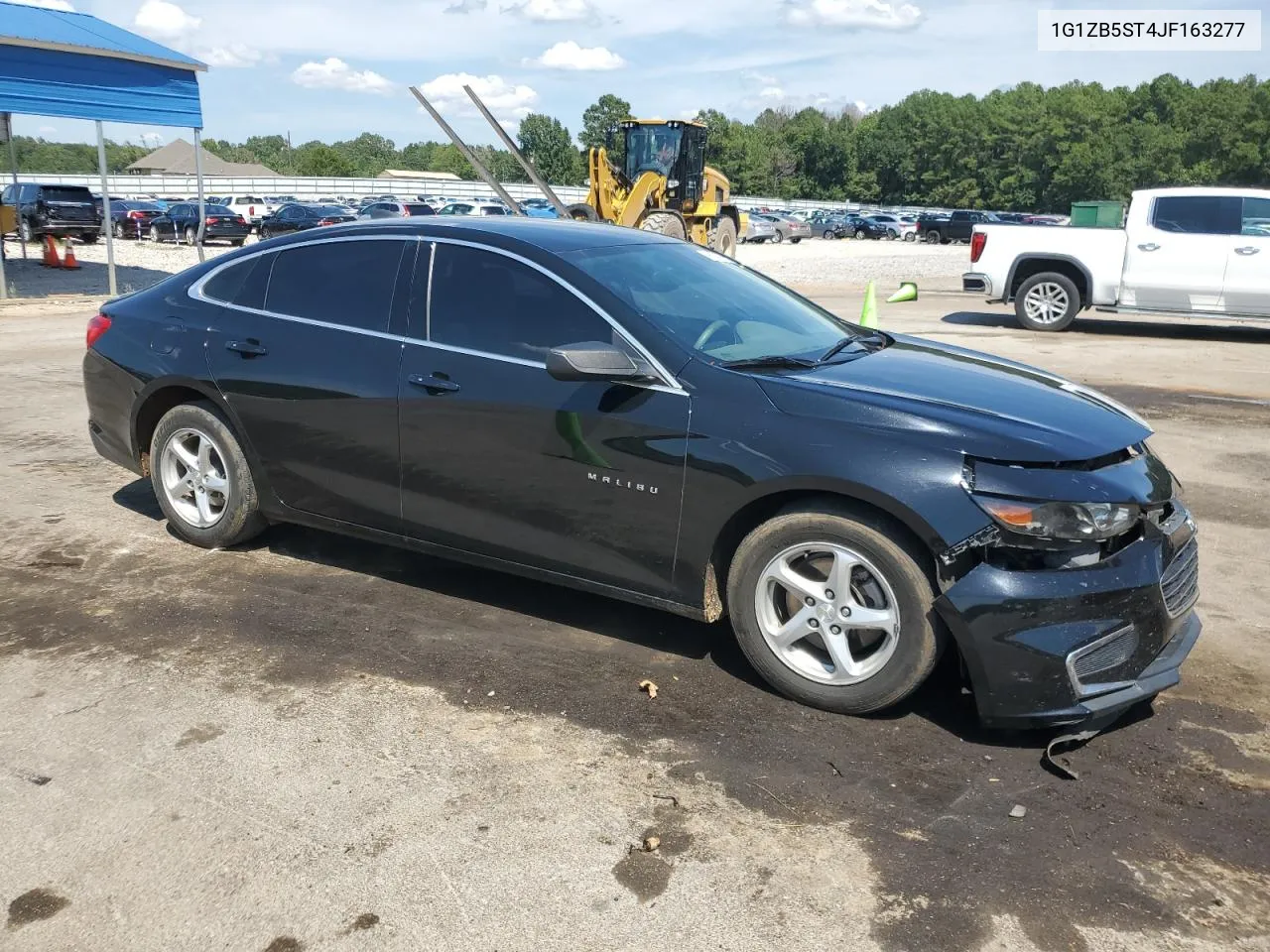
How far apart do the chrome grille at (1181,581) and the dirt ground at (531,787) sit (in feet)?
1.53

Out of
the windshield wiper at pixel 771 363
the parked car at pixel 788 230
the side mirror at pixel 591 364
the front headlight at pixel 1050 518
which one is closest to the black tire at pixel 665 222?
the windshield wiper at pixel 771 363

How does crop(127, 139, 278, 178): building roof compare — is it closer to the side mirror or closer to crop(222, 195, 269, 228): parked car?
crop(222, 195, 269, 228): parked car

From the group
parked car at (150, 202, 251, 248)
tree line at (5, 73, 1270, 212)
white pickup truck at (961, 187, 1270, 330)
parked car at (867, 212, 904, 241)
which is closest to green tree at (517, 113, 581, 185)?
tree line at (5, 73, 1270, 212)

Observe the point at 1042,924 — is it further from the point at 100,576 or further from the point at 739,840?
the point at 100,576

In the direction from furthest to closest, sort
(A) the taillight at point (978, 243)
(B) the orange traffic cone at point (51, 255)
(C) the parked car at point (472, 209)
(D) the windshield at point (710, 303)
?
1. (C) the parked car at point (472, 209)
2. (B) the orange traffic cone at point (51, 255)
3. (A) the taillight at point (978, 243)
4. (D) the windshield at point (710, 303)

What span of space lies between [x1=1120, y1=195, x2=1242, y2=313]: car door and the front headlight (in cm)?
1230

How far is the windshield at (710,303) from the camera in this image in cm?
423

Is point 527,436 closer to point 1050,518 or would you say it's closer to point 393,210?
point 1050,518

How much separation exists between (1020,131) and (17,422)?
358 feet

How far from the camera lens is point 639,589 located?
13.5 ft

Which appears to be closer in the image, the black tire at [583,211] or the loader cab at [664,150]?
the loader cab at [664,150]

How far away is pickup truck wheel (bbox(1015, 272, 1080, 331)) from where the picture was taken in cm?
1497

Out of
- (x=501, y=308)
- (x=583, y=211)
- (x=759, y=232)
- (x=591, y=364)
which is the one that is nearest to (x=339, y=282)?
(x=501, y=308)

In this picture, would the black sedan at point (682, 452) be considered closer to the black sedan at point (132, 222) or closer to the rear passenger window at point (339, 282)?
the rear passenger window at point (339, 282)
